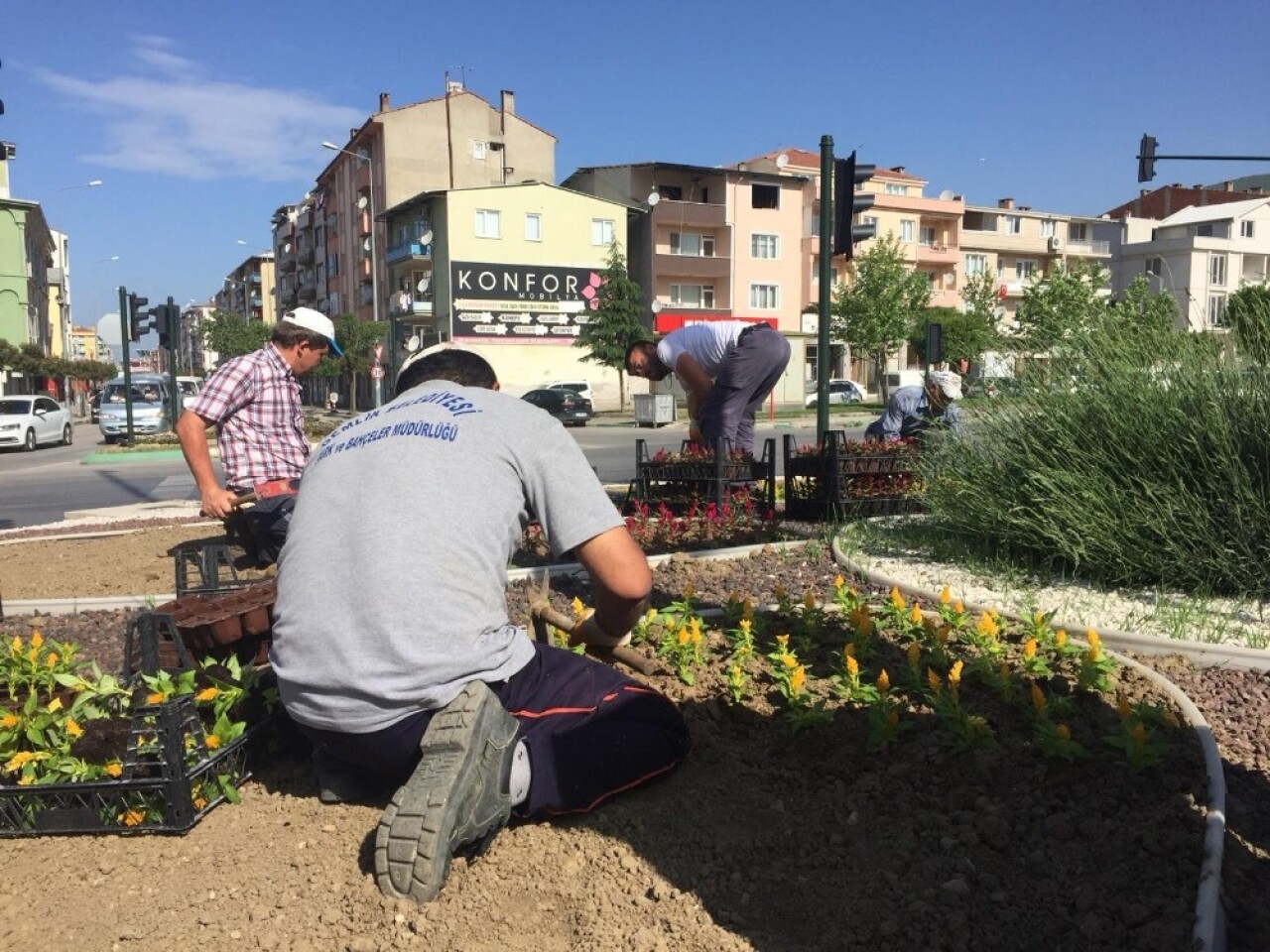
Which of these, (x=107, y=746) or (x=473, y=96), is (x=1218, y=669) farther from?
(x=473, y=96)

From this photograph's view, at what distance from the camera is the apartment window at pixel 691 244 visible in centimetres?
5656

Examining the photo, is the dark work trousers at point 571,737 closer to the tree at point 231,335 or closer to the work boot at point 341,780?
the work boot at point 341,780

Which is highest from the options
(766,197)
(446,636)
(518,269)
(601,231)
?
(766,197)

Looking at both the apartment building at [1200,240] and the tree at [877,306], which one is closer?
the tree at [877,306]

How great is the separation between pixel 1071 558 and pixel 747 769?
Answer: 2.71 metres

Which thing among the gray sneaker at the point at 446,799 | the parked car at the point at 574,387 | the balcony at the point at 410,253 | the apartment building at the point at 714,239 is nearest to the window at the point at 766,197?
the apartment building at the point at 714,239

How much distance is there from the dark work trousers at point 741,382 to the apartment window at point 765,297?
51.4 m

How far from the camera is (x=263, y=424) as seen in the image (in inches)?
216

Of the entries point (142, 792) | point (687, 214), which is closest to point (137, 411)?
point (687, 214)

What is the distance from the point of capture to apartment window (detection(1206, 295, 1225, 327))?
555 cm

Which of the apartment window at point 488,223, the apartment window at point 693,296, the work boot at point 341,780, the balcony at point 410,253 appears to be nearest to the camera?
the work boot at point 341,780

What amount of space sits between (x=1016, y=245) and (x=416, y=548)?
7760 cm

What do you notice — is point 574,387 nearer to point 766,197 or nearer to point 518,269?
point 518,269

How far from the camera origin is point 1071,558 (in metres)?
5.03
